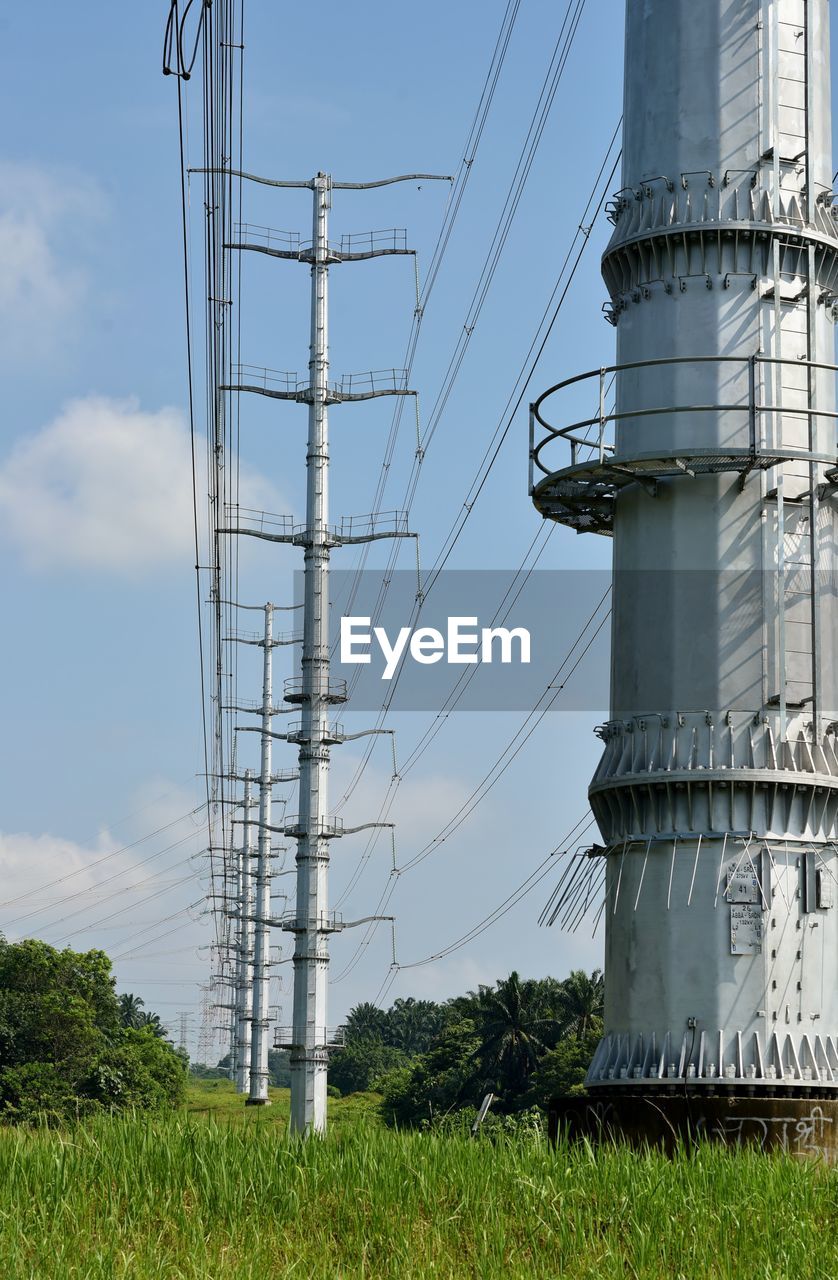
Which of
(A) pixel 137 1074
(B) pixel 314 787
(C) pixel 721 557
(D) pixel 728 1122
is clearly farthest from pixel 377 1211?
(A) pixel 137 1074

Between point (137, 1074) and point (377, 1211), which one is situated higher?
point (377, 1211)

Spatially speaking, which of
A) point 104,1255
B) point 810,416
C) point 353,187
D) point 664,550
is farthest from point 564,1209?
point 353,187

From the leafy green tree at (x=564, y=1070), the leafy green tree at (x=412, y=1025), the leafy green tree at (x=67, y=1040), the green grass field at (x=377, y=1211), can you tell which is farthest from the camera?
the leafy green tree at (x=412, y=1025)

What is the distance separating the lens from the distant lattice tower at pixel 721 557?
20875mm

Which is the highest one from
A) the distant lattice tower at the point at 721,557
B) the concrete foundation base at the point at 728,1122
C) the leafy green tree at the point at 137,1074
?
the distant lattice tower at the point at 721,557

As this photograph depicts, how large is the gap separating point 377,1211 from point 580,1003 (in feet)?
268

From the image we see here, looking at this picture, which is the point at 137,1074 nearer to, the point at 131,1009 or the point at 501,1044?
the point at 501,1044

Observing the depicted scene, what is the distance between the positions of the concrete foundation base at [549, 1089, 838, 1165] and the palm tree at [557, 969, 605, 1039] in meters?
73.4

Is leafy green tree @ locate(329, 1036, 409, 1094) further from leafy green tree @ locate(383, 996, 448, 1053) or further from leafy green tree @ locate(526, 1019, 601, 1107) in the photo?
leafy green tree @ locate(526, 1019, 601, 1107)

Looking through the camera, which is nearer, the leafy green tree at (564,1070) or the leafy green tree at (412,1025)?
the leafy green tree at (564,1070)

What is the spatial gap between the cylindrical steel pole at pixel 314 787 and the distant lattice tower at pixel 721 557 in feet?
80.0

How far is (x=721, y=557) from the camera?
861 inches

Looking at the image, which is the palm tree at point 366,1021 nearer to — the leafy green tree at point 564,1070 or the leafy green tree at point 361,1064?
the leafy green tree at point 361,1064

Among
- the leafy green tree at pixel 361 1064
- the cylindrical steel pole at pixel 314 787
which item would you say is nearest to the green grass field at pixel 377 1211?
the cylindrical steel pole at pixel 314 787
